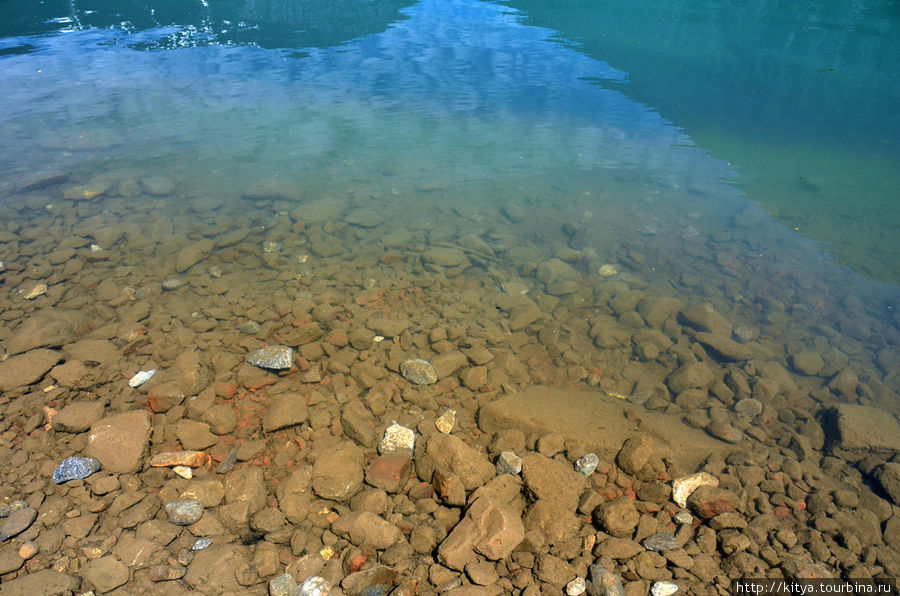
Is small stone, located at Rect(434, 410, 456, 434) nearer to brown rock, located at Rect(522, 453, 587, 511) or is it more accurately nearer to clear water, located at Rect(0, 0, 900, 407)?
brown rock, located at Rect(522, 453, 587, 511)

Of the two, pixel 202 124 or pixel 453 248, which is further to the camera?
pixel 202 124

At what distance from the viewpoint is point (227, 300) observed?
5750mm

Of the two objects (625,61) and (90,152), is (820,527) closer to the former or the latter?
(90,152)

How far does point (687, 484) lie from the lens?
369 centimetres

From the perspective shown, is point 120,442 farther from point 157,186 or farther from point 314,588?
point 157,186

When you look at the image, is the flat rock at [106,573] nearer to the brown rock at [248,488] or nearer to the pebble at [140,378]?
the brown rock at [248,488]

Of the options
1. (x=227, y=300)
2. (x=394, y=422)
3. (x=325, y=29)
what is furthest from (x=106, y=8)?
(x=394, y=422)

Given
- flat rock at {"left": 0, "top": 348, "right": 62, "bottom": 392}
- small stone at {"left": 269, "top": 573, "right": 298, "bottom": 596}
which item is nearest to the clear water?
flat rock at {"left": 0, "top": 348, "right": 62, "bottom": 392}

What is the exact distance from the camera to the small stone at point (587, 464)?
3.82 m

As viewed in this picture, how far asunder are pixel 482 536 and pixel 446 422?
1.23 m

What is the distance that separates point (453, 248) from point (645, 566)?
4.93 metres

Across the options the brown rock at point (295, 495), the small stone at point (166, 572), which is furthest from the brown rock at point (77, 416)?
the brown rock at point (295, 495)

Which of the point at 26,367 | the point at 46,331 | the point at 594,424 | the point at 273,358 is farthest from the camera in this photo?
the point at 46,331

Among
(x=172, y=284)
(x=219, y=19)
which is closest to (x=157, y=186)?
(x=172, y=284)
